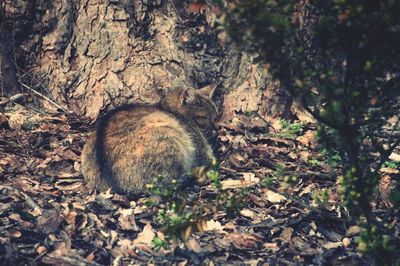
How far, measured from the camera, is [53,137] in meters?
6.79

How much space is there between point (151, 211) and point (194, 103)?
2.07 m

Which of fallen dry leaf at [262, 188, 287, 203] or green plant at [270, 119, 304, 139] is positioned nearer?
fallen dry leaf at [262, 188, 287, 203]

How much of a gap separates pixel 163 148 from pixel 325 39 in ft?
10.2

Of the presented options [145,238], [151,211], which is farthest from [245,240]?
[151,211]

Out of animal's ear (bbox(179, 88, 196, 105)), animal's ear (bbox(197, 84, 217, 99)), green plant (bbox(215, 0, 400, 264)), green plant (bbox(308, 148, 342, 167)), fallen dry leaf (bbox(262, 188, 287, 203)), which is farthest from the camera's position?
animal's ear (bbox(197, 84, 217, 99))

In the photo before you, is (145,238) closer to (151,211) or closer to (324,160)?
(151,211)

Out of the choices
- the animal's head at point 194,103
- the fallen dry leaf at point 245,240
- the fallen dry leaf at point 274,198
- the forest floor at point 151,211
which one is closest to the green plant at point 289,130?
the forest floor at point 151,211

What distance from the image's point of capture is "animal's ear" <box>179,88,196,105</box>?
6.96m

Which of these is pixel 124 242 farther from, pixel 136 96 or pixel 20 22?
pixel 20 22

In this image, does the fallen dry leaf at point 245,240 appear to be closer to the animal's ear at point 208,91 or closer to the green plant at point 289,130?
the green plant at point 289,130

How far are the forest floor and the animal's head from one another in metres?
0.38

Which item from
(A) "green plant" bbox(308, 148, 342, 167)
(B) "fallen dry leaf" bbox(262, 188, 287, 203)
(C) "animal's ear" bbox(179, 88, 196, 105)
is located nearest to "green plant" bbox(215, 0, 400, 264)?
(B) "fallen dry leaf" bbox(262, 188, 287, 203)

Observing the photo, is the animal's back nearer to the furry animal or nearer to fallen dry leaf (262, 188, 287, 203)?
the furry animal

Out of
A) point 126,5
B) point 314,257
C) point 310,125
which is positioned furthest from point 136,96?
point 314,257
